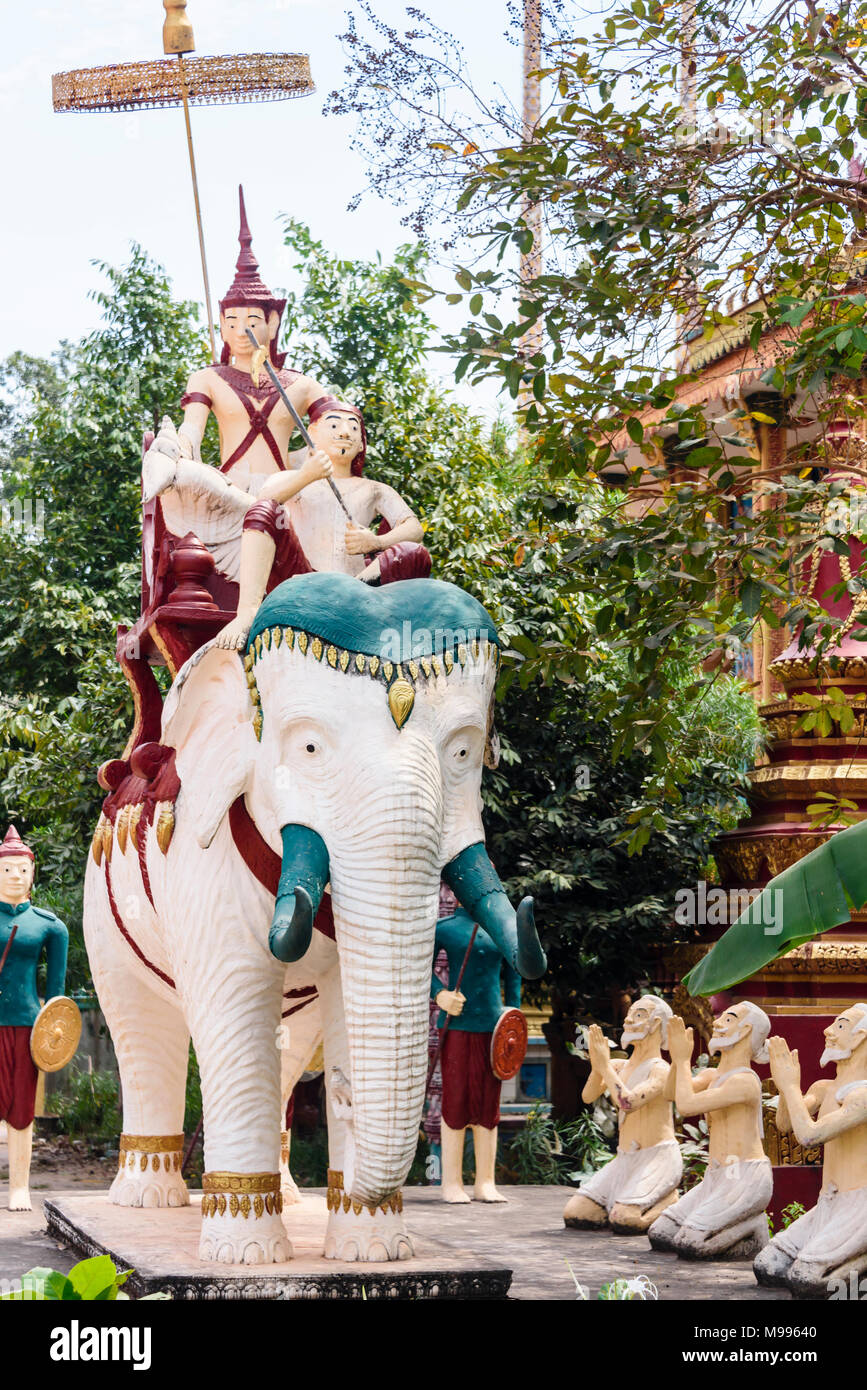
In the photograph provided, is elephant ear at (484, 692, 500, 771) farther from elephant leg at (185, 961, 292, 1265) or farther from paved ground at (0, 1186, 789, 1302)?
paved ground at (0, 1186, 789, 1302)

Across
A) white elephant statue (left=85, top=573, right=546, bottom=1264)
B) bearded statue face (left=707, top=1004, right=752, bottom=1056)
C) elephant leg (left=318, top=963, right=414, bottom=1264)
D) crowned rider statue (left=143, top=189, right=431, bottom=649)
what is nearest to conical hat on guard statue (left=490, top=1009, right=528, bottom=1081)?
bearded statue face (left=707, top=1004, right=752, bottom=1056)

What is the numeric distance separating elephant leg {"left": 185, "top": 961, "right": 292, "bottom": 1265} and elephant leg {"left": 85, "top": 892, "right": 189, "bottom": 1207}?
1245 mm

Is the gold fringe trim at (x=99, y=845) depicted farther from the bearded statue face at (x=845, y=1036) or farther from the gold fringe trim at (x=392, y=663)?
the bearded statue face at (x=845, y=1036)

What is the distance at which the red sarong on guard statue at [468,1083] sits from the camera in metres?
8.05

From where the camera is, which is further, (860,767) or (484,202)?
(860,767)

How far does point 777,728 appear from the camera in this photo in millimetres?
11195

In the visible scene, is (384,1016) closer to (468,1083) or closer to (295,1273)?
(295,1273)

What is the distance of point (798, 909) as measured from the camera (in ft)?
17.0

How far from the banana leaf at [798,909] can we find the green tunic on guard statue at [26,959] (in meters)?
3.82

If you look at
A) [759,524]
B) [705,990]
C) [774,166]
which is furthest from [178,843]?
[774,166]

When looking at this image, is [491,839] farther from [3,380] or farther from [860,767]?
[3,380]

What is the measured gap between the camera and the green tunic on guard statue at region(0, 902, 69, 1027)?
26.2 feet

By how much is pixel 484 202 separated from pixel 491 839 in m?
5.64

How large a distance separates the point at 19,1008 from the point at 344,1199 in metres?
3.17
